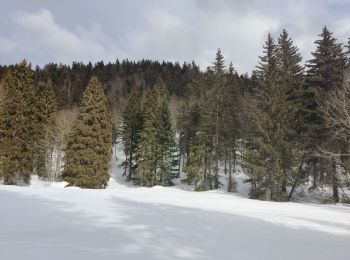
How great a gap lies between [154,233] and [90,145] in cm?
2796

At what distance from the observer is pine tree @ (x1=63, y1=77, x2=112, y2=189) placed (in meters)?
35.4

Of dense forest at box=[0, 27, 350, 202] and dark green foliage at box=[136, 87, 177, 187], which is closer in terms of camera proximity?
dense forest at box=[0, 27, 350, 202]

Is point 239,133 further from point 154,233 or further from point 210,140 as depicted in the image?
point 154,233

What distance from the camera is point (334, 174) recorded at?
1127 inches

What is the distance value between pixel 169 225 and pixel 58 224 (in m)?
3.11

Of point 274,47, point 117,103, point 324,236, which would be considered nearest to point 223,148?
point 274,47

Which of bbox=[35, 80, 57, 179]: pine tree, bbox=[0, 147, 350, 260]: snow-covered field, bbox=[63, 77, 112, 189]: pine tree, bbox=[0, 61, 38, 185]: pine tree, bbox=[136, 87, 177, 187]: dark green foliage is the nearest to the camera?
bbox=[0, 147, 350, 260]: snow-covered field

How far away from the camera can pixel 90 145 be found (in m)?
36.6

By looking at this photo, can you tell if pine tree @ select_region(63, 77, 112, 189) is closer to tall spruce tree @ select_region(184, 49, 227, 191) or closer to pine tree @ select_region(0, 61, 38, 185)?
pine tree @ select_region(0, 61, 38, 185)

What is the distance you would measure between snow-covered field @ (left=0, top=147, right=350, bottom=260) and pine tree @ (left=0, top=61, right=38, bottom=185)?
1955cm

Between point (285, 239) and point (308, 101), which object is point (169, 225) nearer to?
point (285, 239)

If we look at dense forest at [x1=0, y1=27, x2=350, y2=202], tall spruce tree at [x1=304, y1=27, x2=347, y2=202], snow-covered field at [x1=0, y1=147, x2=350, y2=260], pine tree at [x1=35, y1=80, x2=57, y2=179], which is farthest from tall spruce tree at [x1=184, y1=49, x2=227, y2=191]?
snow-covered field at [x1=0, y1=147, x2=350, y2=260]

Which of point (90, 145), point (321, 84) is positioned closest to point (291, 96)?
point (321, 84)

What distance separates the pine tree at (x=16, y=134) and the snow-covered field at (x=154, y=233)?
19551 millimetres
